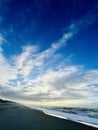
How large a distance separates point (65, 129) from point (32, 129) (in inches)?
60.6

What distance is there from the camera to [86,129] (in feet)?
32.7

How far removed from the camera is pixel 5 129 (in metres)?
8.95

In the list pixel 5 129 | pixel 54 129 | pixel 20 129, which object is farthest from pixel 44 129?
pixel 5 129

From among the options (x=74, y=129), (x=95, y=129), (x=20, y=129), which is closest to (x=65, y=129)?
(x=74, y=129)

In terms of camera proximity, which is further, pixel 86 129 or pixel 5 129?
pixel 86 129

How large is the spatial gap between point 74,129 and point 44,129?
1439 millimetres

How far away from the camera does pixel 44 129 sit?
950 cm

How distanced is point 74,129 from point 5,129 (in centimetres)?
314

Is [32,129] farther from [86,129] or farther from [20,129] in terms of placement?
[86,129]

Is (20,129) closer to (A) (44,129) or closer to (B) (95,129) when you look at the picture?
(A) (44,129)

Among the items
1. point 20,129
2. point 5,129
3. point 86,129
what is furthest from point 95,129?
point 5,129

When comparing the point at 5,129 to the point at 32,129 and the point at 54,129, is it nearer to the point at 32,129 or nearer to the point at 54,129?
the point at 32,129

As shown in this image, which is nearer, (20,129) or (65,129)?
(20,129)

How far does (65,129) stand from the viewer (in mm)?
9797
